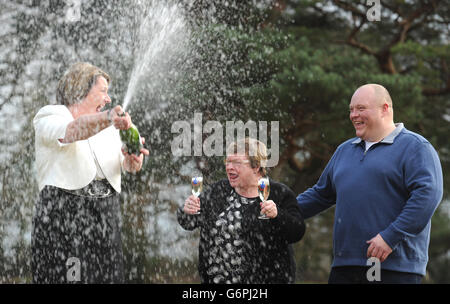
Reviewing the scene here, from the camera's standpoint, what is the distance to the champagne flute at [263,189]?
3.55 m

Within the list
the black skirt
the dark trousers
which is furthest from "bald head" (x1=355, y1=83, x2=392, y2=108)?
the black skirt

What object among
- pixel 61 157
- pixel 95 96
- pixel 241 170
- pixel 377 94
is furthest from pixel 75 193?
pixel 377 94

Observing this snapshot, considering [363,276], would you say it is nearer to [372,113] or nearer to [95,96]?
[372,113]

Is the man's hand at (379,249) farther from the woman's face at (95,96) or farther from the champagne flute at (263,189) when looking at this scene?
the woman's face at (95,96)

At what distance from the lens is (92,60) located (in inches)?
371

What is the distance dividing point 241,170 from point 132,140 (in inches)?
27.7

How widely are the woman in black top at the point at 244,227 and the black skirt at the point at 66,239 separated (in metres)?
0.56

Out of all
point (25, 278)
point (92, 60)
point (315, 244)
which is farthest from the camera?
point (315, 244)

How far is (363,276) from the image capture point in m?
3.48

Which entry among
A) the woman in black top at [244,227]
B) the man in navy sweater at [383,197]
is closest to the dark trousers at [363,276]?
the man in navy sweater at [383,197]

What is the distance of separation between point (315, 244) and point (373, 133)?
12.2 m

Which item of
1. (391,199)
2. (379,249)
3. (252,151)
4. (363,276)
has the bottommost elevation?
(363,276)

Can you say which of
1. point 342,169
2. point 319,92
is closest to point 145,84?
point 319,92
